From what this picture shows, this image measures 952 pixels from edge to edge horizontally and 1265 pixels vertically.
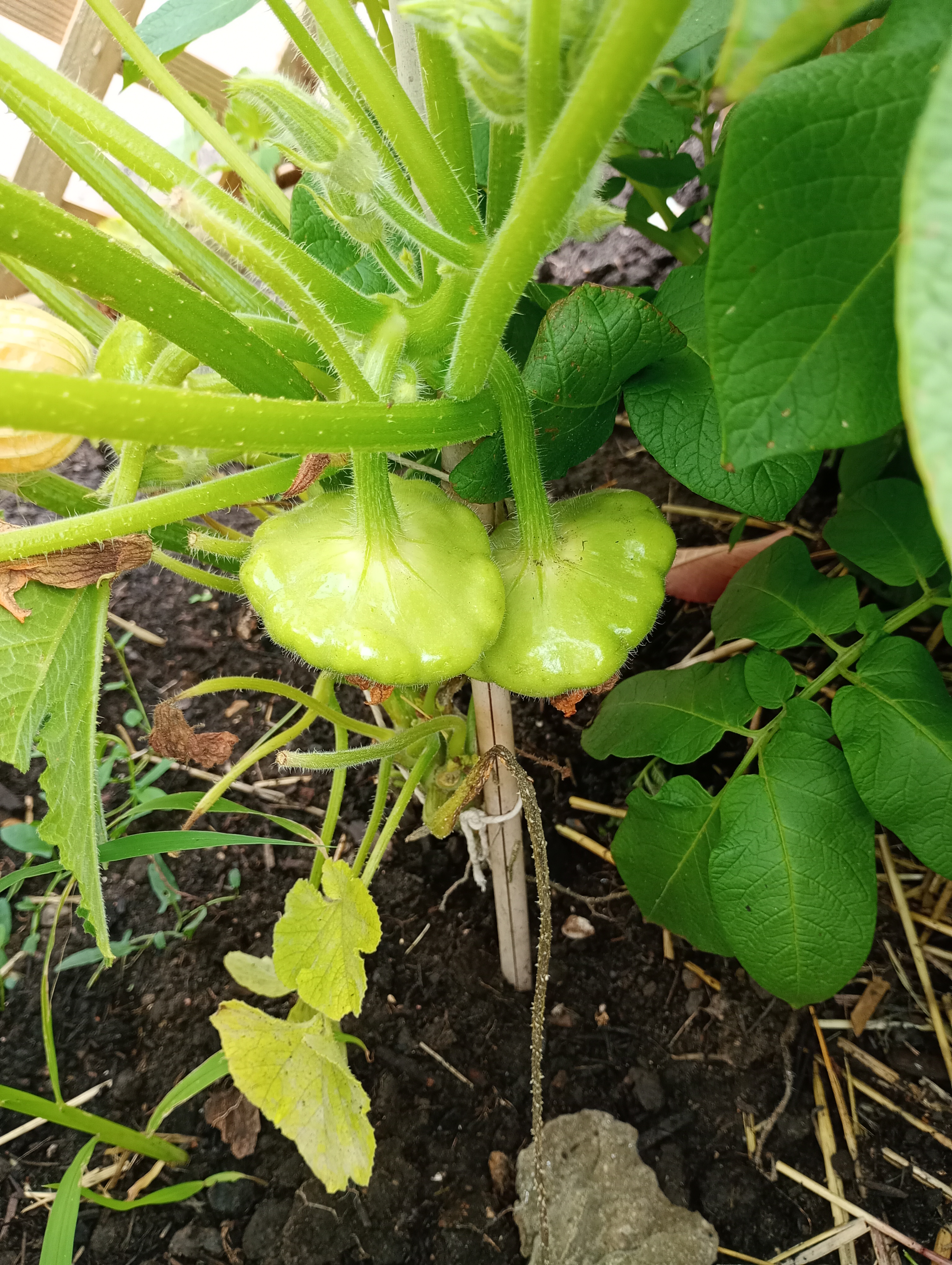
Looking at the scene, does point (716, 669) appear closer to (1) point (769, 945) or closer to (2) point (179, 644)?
(1) point (769, 945)

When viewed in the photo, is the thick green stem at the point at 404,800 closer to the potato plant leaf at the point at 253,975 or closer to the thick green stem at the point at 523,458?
the potato plant leaf at the point at 253,975

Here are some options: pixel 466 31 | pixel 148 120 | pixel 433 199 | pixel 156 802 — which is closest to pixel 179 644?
pixel 156 802

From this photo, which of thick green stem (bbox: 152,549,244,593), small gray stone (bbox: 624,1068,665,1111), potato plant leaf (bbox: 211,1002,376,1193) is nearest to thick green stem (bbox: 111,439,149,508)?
thick green stem (bbox: 152,549,244,593)

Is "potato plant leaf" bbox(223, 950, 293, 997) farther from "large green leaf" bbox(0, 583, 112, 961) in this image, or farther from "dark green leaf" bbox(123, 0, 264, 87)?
"dark green leaf" bbox(123, 0, 264, 87)

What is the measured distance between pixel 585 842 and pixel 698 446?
0.68 metres

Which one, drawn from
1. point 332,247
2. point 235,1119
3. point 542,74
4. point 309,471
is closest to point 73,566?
point 309,471

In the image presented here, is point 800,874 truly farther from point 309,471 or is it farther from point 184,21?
point 184,21

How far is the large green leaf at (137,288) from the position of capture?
351mm

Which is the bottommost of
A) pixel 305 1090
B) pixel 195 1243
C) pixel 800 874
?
pixel 195 1243

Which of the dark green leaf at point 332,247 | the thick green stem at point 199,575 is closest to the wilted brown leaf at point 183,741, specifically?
the thick green stem at point 199,575

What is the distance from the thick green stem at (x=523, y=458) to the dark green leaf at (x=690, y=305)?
0.11 meters

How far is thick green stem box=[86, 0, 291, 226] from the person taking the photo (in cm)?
55

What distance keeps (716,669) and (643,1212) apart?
0.53 m

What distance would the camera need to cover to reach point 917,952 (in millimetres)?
974
